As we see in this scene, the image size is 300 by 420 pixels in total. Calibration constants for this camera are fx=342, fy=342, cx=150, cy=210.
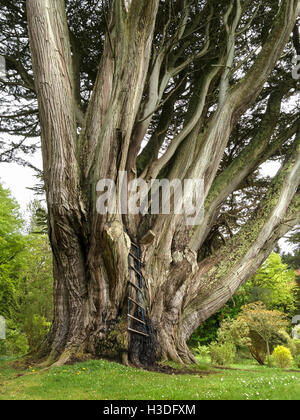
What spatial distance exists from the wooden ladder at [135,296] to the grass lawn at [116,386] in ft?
2.34

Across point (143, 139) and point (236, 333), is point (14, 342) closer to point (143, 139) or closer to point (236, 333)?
point (236, 333)

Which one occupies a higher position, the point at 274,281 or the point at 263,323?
the point at 274,281

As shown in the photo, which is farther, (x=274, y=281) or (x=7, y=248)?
(x=274, y=281)

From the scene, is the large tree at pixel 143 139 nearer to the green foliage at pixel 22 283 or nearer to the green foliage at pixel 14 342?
the green foliage at pixel 22 283

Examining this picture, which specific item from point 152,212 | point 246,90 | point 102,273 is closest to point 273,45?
point 246,90

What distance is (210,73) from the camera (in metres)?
7.04

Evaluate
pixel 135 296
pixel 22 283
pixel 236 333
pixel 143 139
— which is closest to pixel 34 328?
pixel 22 283

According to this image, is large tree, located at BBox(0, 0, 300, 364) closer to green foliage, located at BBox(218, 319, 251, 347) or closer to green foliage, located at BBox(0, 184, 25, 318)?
green foliage, located at BBox(218, 319, 251, 347)

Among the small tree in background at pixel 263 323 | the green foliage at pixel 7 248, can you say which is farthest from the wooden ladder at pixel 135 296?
the small tree in background at pixel 263 323

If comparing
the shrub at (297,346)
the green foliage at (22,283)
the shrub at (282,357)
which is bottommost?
the shrub at (297,346)

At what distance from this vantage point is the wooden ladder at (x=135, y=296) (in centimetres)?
480

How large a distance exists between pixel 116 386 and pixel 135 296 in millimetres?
1620

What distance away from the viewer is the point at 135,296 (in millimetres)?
4988
